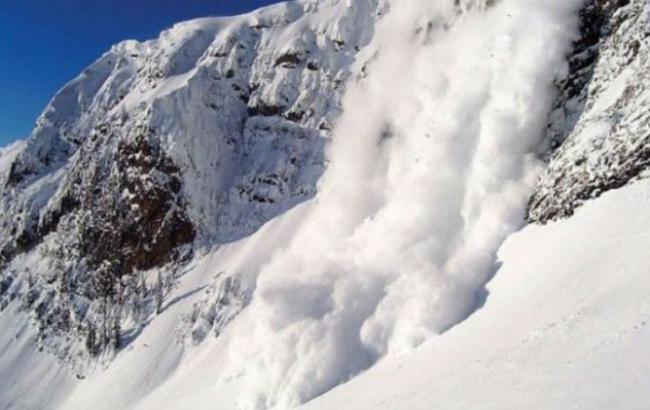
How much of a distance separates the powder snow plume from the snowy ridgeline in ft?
0.35

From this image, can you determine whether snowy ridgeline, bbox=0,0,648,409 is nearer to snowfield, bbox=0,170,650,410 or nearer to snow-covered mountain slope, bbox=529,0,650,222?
snow-covered mountain slope, bbox=529,0,650,222

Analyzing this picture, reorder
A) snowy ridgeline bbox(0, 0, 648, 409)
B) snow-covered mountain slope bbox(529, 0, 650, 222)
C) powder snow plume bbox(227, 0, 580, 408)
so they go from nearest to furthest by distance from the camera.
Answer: snow-covered mountain slope bbox(529, 0, 650, 222) → powder snow plume bbox(227, 0, 580, 408) → snowy ridgeline bbox(0, 0, 648, 409)

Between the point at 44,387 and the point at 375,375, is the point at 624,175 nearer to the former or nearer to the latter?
the point at 375,375

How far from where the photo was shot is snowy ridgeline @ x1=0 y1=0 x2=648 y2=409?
1238 inches

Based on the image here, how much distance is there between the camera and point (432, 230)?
107 feet

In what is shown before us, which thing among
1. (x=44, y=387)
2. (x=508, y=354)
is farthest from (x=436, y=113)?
(x=44, y=387)

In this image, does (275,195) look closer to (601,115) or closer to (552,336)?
(601,115)

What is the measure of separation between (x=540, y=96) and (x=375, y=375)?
1555 cm

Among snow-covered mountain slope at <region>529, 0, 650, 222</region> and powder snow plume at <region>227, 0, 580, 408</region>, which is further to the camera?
→ powder snow plume at <region>227, 0, 580, 408</region>

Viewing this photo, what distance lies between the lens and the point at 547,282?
81.0ft

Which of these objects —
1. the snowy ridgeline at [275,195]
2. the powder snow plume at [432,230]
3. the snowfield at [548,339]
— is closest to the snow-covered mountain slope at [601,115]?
the snowy ridgeline at [275,195]

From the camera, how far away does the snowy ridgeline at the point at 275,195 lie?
3144 cm

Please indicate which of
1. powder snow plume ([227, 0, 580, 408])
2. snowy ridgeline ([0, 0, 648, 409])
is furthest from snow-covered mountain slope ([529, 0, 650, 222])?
powder snow plume ([227, 0, 580, 408])

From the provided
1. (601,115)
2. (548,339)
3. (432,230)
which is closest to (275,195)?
(432,230)
